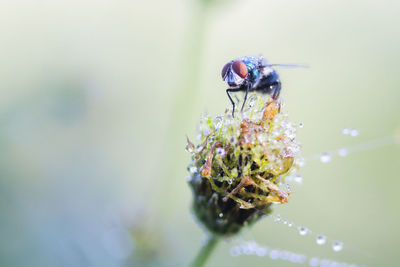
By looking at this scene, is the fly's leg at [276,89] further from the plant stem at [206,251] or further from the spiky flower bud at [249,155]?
the plant stem at [206,251]

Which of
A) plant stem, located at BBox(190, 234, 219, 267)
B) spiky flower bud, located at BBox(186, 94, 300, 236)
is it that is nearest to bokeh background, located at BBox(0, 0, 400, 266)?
plant stem, located at BBox(190, 234, 219, 267)

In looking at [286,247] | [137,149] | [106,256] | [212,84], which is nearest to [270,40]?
[212,84]

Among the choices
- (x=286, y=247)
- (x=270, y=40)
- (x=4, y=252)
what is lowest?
(x=286, y=247)

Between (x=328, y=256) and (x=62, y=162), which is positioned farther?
(x=328, y=256)

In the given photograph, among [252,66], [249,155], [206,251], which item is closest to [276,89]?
[252,66]

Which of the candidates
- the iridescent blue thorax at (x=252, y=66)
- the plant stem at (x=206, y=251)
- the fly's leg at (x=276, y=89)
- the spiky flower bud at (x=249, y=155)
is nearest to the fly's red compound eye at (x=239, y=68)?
the iridescent blue thorax at (x=252, y=66)

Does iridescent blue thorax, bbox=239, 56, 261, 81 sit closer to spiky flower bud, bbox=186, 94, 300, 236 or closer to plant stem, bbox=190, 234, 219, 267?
spiky flower bud, bbox=186, 94, 300, 236

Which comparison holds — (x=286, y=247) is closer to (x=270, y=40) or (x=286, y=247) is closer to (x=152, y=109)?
(x=152, y=109)
